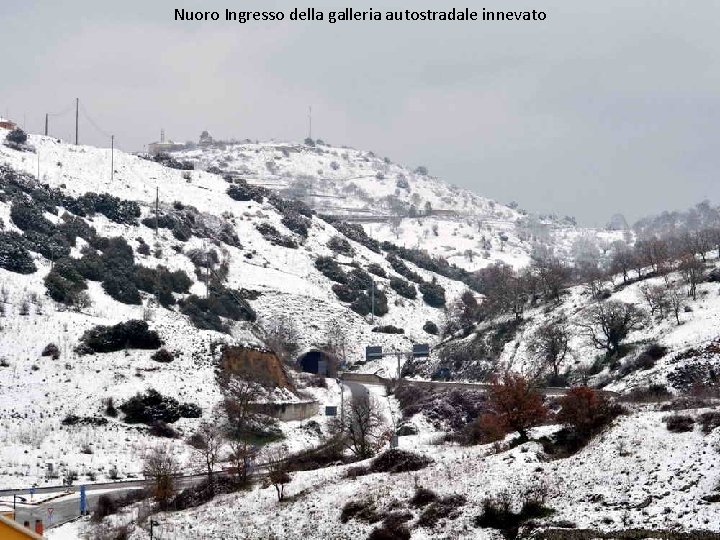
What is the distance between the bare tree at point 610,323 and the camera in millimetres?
67812

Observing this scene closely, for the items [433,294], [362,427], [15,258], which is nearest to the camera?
[362,427]

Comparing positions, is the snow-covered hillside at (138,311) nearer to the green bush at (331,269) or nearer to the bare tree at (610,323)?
the green bush at (331,269)

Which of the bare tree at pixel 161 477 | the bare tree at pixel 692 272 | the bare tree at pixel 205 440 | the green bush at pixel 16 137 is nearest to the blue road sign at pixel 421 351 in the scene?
the bare tree at pixel 692 272

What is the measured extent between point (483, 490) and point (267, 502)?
29.0 ft

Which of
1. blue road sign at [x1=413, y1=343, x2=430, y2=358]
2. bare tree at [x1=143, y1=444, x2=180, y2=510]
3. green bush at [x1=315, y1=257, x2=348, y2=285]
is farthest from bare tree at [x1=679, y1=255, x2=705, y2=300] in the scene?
green bush at [x1=315, y1=257, x2=348, y2=285]

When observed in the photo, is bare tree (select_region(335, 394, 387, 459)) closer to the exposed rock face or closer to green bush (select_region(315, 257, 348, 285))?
the exposed rock face

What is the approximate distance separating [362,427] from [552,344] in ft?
96.3

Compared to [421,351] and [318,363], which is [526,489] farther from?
[318,363]

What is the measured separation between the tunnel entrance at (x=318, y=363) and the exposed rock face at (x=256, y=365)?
19.0 metres

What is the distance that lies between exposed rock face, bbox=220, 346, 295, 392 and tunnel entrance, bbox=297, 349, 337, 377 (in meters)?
19.0

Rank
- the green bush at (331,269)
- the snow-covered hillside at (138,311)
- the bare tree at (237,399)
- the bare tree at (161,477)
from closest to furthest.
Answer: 1. the bare tree at (161,477)
2. the snow-covered hillside at (138,311)
3. the bare tree at (237,399)
4. the green bush at (331,269)

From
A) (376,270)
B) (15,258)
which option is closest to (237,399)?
(15,258)

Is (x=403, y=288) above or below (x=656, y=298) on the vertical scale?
above

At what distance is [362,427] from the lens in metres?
44.1
